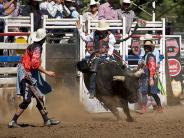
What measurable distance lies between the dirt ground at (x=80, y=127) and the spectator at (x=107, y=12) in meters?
2.41

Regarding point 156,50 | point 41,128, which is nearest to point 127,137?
point 41,128

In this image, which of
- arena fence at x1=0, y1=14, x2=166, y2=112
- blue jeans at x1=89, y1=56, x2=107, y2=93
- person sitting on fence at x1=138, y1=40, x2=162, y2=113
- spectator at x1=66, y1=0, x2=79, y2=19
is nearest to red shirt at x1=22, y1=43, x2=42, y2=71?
blue jeans at x1=89, y1=56, x2=107, y2=93

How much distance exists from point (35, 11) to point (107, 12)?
1.76 metres

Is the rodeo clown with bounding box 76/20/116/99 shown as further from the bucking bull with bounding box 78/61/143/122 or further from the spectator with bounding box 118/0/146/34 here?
the spectator with bounding box 118/0/146/34

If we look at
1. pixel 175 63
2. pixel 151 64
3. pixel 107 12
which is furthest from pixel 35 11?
pixel 175 63

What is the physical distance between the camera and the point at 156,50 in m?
16.0

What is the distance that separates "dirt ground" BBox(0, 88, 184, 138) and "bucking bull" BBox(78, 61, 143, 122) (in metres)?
0.47

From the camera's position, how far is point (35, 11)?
15.3 m

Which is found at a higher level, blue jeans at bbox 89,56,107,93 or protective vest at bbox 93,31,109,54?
protective vest at bbox 93,31,109,54

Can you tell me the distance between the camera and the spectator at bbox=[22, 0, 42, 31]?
1515 centimetres

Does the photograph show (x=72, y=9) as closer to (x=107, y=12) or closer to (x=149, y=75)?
(x=107, y=12)

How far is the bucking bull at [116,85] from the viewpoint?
485 inches

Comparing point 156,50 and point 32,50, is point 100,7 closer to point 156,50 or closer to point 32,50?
point 156,50

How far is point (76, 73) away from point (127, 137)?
586 cm
